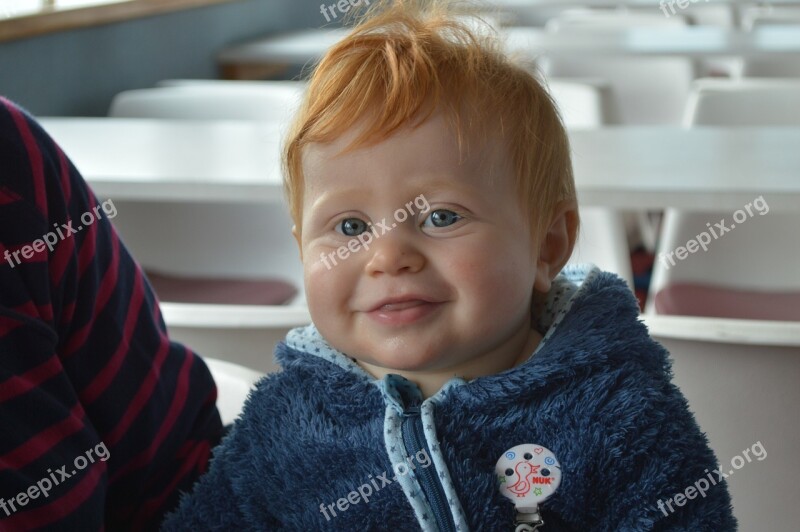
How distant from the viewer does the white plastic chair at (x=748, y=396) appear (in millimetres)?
1117

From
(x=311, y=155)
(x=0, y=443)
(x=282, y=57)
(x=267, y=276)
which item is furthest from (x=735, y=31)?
(x=0, y=443)

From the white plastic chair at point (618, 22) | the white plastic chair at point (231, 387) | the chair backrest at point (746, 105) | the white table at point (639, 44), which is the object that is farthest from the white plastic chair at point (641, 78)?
the white plastic chair at point (231, 387)

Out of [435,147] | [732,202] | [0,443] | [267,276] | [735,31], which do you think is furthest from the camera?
[735,31]

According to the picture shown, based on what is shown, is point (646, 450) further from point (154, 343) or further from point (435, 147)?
point (154, 343)

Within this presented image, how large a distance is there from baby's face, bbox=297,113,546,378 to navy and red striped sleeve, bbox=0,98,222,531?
0.55 ft

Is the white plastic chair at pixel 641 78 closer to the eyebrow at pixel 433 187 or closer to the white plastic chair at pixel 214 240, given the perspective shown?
the white plastic chair at pixel 214 240

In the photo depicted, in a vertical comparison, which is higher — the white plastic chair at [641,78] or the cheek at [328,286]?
the white plastic chair at [641,78]

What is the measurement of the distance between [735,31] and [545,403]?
3475mm

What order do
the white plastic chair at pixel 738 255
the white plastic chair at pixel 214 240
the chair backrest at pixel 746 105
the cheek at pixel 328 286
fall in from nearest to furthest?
the cheek at pixel 328 286 < the white plastic chair at pixel 738 255 < the white plastic chair at pixel 214 240 < the chair backrest at pixel 746 105

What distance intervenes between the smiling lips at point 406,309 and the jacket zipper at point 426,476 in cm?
9

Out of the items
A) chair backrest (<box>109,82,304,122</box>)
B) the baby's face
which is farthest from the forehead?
chair backrest (<box>109,82,304,122</box>)

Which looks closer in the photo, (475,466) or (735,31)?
(475,466)

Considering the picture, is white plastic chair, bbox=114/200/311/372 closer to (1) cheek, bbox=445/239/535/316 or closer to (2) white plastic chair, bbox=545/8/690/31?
(1) cheek, bbox=445/239/535/316

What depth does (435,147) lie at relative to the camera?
0.89m
